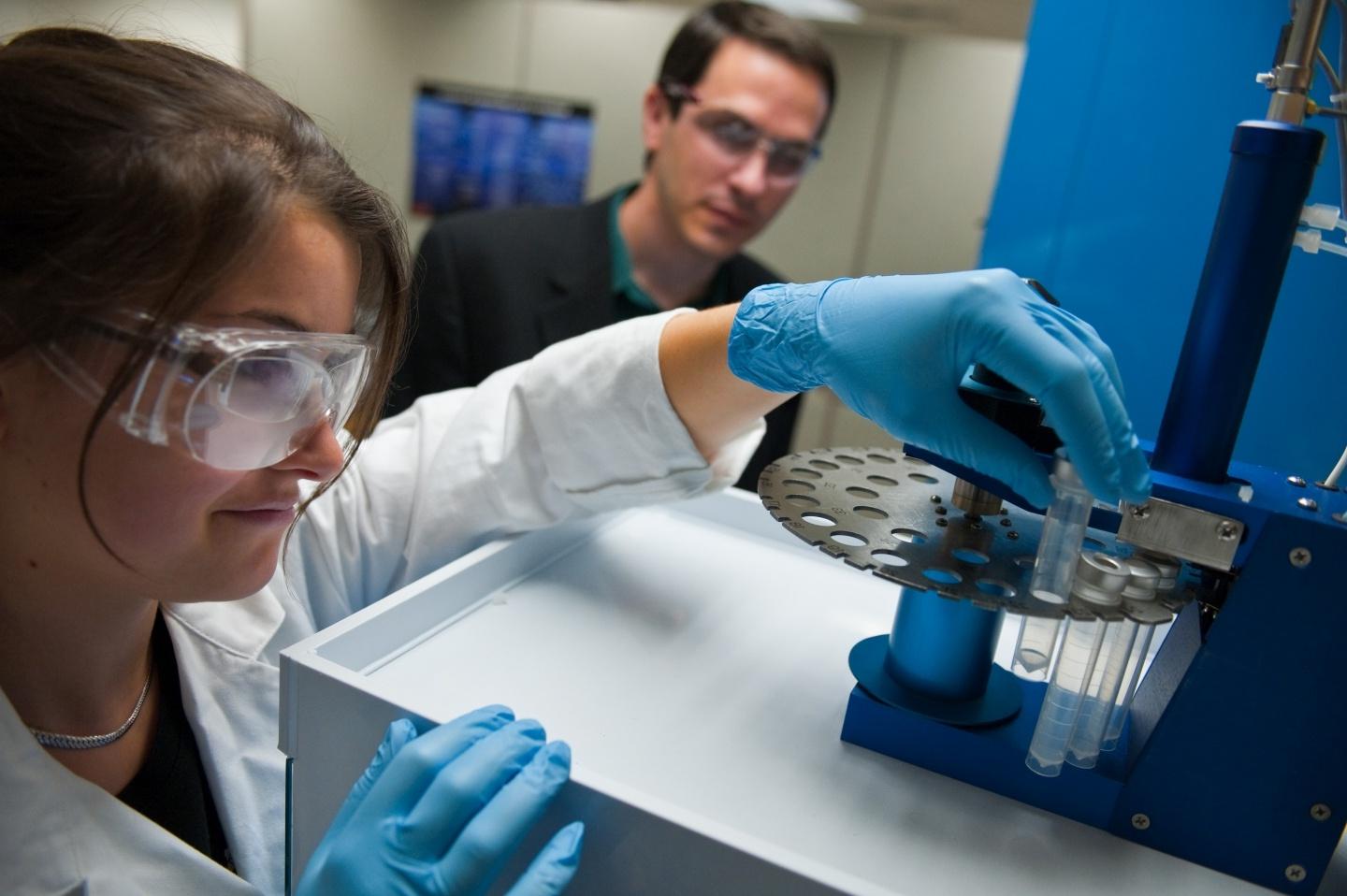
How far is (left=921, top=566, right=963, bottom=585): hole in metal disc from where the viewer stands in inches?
26.7

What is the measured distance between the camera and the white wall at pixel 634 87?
2486 mm

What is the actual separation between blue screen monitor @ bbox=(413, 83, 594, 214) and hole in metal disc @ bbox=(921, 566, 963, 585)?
7.80 ft

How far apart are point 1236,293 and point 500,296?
1539mm

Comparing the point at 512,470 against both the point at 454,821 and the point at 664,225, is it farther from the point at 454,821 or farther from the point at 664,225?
the point at 664,225

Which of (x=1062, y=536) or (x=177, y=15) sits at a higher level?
Result: (x=177, y=15)

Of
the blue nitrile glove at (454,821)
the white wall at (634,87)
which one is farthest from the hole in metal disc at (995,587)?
the white wall at (634,87)

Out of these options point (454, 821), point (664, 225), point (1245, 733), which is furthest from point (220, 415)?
point (664, 225)

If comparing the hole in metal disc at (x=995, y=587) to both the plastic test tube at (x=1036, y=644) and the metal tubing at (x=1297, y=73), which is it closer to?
the plastic test tube at (x=1036, y=644)

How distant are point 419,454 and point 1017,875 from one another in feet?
2.58

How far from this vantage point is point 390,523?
1115 millimetres

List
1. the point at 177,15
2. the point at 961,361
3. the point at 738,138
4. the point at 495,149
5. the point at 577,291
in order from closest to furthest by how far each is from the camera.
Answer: the point at 961,361 < the point at 738,138 < the point at 577,291 < the point at 177,15 < the point at 495,149

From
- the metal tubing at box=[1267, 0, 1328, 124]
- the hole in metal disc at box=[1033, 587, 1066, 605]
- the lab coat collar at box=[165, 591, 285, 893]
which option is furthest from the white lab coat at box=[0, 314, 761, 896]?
the metal tubing at box=[1267, 0, 1328, 124]

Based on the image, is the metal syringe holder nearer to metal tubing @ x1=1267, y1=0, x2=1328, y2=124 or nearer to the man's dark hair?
metal tubing @ x1=1267, y1=0, x2=1328, y2=124

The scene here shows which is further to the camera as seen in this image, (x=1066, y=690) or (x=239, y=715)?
(x=239, y=715)
